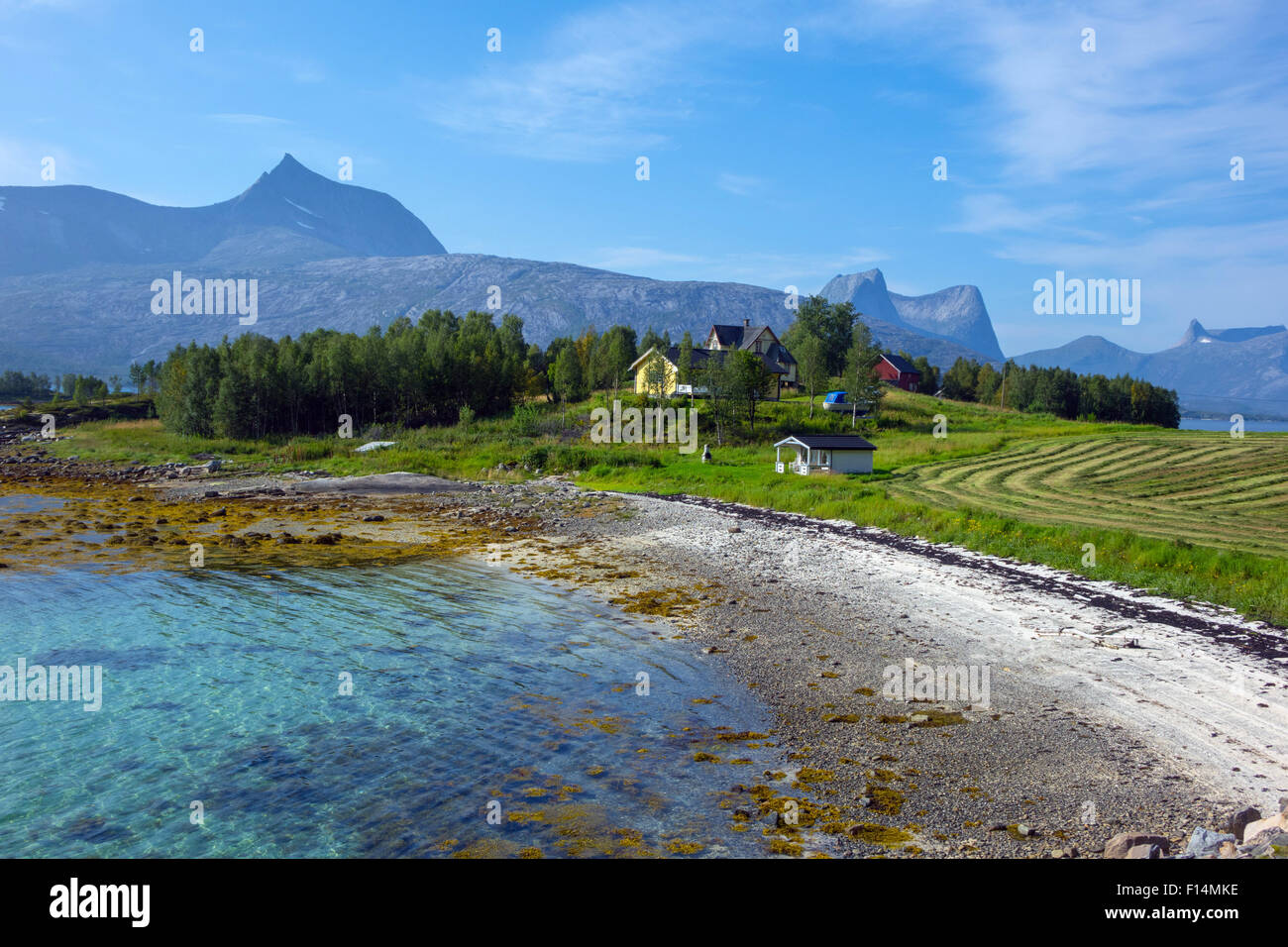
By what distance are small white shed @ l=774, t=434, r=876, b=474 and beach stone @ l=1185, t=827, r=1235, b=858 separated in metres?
41.9

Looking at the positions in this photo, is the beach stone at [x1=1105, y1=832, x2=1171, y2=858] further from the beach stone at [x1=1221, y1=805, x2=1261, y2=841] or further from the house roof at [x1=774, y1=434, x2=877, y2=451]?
the house roof at [x1=774, y1=434, x2=877, y2=451]

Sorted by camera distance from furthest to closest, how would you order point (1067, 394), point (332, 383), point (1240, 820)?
1. point (1067, 394)
2. point (332, 383)
3. point (1240, 820)

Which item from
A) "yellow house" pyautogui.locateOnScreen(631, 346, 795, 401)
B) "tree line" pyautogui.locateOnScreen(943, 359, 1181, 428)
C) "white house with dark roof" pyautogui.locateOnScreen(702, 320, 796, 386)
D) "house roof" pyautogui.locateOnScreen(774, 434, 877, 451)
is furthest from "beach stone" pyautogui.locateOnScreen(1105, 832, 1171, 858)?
"tree line" pyautogui.locateOnScreen(943, 359, 1181, 428)

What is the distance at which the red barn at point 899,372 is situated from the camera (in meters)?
125

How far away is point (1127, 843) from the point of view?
9.02m

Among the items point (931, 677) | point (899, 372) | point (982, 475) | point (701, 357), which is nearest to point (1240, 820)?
point (931, 677)

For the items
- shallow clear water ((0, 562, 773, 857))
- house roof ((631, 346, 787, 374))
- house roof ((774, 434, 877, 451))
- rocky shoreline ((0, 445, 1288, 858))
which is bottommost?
shallow clear water ((0, 562, 773, 857))

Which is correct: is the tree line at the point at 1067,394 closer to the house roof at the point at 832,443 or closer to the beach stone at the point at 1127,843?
the house roof at the point at 832,443

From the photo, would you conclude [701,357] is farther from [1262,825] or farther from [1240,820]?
[1262,825]

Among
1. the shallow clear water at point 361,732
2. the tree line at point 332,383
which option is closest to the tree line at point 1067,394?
the tree line at point 332,383

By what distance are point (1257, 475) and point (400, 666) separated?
47.9m

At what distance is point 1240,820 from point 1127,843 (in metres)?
1.83

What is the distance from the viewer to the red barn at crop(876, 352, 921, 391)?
125 m
